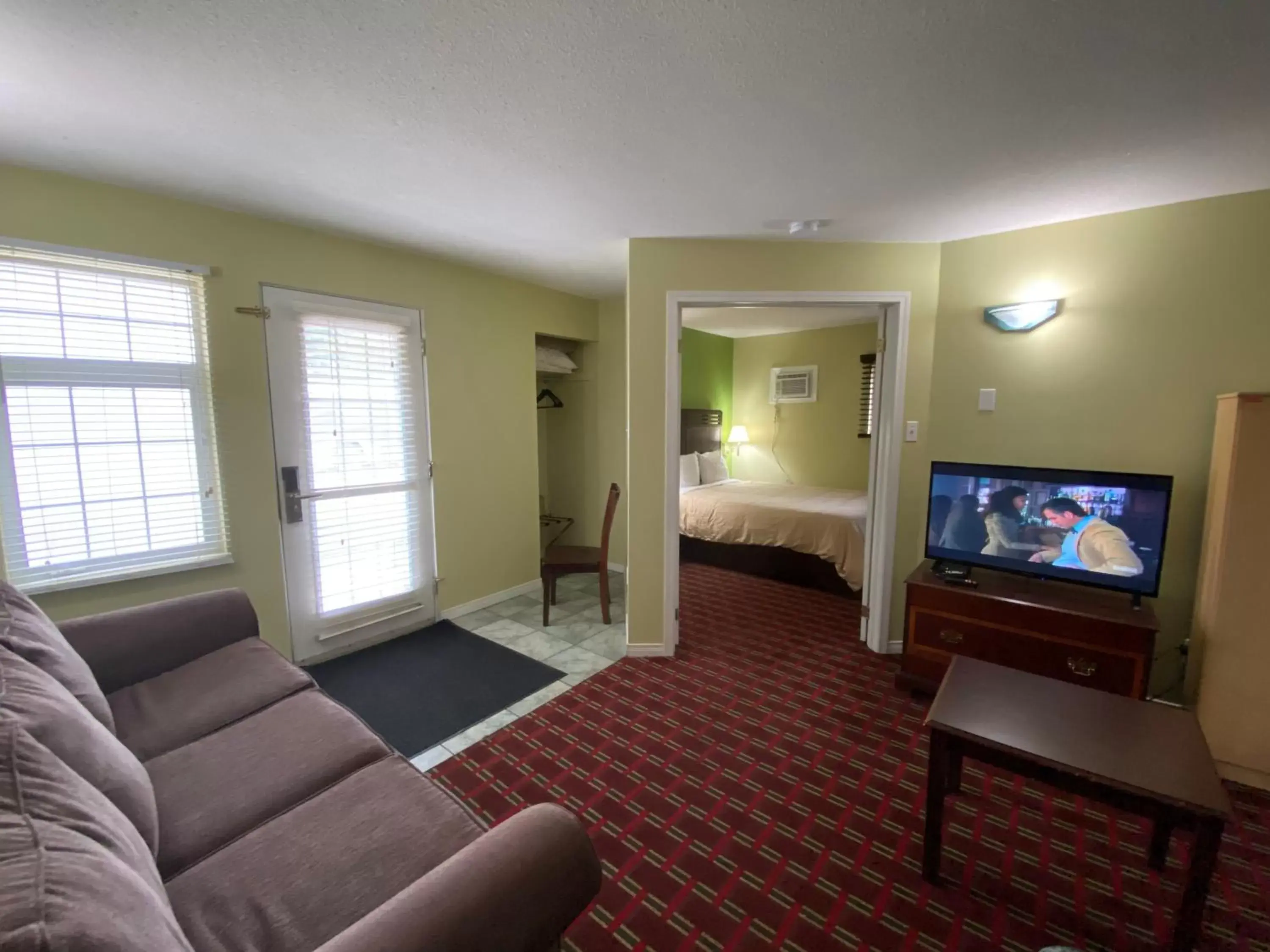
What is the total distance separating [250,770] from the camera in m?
1.34

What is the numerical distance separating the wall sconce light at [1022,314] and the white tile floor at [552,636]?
2675mm

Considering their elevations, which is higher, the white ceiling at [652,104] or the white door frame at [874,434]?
the white ceiling at [652,104]

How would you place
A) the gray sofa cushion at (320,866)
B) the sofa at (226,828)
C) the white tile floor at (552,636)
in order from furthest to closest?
the white tile floor at (552,636) < the gray sofa cushion at (320,866) < the sofa at (226,828)

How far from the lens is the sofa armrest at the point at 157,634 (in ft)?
5.56

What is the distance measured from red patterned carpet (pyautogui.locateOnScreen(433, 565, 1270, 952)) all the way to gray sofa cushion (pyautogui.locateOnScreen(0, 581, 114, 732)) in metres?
1.11

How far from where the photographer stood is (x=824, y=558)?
394cm

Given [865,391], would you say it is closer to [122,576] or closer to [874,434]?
[874,434]

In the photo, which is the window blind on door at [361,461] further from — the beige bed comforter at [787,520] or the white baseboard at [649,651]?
the beige bed comforter at [787,520]

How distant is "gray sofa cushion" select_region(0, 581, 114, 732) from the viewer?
1291 millimetres

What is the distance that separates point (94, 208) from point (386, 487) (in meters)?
1.70

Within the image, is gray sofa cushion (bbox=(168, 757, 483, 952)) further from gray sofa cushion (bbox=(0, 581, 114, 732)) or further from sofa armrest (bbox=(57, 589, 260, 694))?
sofa armrest (bbox=(57, 589, 260, 694))

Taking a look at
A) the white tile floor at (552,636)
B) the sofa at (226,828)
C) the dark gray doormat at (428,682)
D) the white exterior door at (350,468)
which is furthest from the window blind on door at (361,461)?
the sofa at (226,828)

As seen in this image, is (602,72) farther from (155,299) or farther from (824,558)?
(824,558)

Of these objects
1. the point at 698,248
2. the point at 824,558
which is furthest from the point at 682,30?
the point at 824,558
